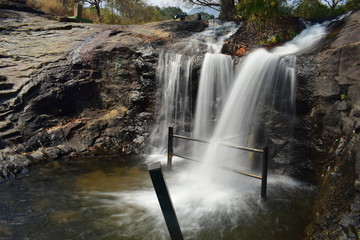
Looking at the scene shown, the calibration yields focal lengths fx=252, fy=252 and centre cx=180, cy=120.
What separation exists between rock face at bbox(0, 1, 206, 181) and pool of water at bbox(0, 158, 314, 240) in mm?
1636

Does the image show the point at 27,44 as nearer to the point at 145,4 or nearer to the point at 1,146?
the point at 1,146

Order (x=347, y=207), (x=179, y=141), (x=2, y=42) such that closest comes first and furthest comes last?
(x=347, y=207) → (x=179, y=141) → (x=2, y=42)

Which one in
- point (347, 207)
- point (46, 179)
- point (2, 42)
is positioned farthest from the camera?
point (2, 42)

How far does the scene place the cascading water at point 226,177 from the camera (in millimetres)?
3939

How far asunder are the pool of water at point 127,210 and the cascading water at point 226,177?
2 centimetres

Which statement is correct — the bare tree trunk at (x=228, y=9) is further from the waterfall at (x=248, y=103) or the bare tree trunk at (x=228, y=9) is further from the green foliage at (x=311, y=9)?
the waterfall at (x=248, y=103)

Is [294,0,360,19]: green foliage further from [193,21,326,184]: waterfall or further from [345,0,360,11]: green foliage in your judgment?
[193,21,326,184]: waterfall

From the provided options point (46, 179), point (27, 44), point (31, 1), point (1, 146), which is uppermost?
→ point (31, 1)

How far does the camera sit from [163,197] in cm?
246

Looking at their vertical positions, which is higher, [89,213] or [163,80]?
[163,80]

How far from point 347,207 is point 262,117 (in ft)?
11.3

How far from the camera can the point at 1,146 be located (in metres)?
6.55

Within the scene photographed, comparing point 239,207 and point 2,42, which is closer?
point 239,207

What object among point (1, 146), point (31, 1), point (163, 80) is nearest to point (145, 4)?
point (31, 1)
